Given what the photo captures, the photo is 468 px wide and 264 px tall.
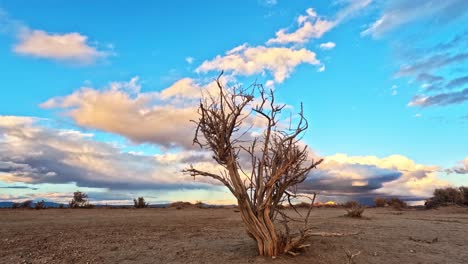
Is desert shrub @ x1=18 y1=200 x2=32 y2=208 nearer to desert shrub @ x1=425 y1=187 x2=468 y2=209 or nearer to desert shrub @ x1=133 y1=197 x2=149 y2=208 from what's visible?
desert shrub @ x1=133 y1=197 x2=149 y2=208

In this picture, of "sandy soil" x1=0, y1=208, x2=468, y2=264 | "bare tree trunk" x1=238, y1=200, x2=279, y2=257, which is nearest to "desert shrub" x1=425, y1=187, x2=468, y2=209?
"sandy soil" x1=0, y1=208, x2=468, y2=264

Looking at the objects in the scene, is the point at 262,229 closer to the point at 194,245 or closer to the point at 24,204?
the point at 194,245

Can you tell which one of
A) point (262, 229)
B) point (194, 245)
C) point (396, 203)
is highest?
point (396, 203)

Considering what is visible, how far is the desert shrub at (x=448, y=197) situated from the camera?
30.2m

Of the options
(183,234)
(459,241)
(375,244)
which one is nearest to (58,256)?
(183,234)

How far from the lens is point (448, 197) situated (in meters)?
31.0

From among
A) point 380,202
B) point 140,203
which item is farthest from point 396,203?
point 140,203

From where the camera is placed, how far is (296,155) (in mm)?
8812

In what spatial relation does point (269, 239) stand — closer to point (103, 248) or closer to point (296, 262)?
point (296, 262)

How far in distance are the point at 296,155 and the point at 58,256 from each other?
6054mm

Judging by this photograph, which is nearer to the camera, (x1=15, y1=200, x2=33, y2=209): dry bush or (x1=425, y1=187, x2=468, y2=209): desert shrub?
(x1=15, y1=200, x2=33, y2=209): dry bush

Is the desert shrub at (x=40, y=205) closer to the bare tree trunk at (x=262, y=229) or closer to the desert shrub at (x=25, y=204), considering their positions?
the desert shrub at (x=25, y=204)

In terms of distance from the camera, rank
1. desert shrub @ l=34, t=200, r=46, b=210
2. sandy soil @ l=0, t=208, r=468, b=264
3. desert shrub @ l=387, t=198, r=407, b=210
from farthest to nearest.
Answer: desert shrub @ l=387, t=198, r=407, b=210 → desert shrub @ l=34, t=200, r=46, b=210 → sandy soil @ l=0, t=208, r=468, b=264

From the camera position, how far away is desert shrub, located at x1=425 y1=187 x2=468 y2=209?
1190 inches
